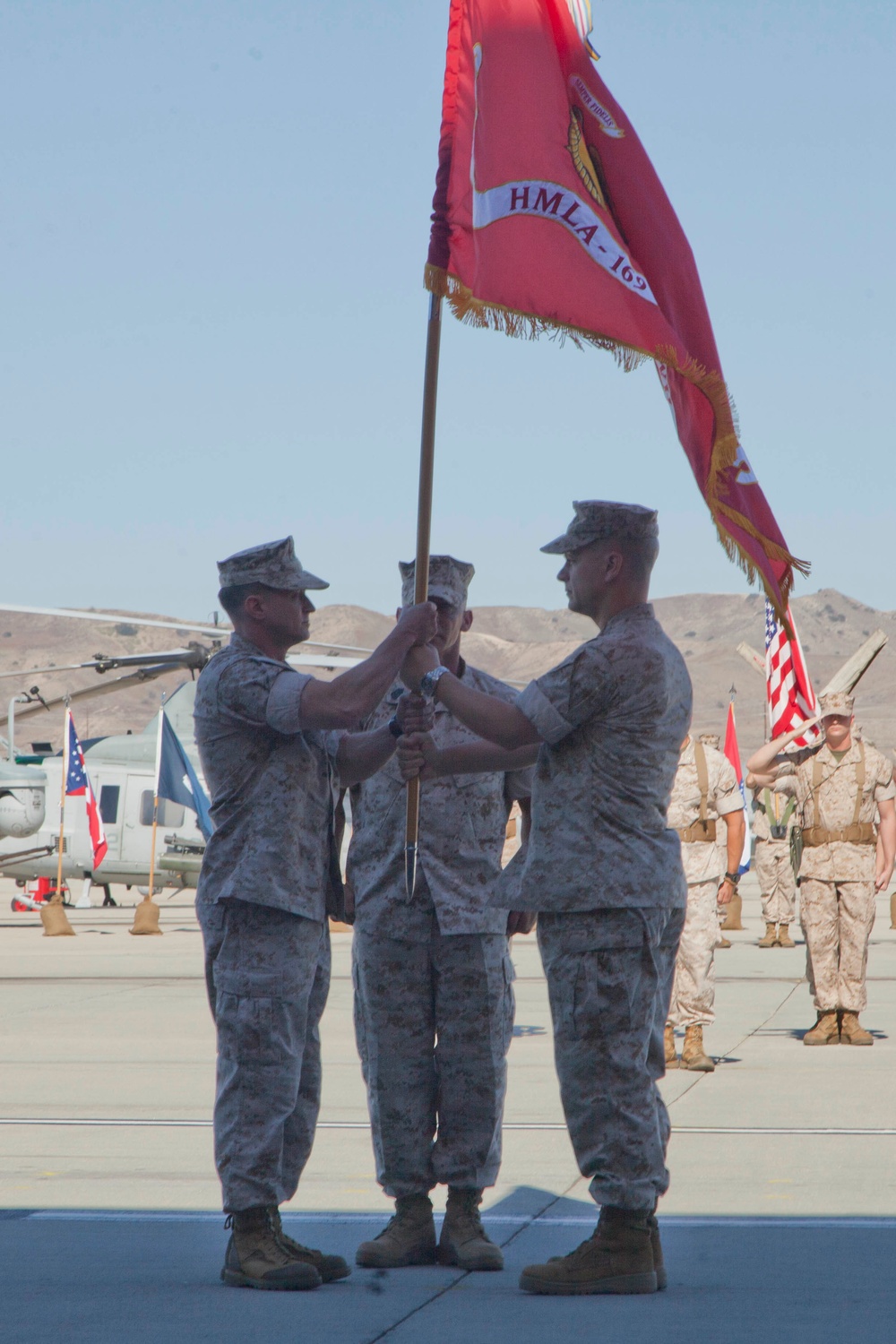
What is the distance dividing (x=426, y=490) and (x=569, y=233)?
2.94 ft

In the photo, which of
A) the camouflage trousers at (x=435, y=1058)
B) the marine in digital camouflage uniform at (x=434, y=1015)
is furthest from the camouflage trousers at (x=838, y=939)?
the camouflage trousers at (x=435, y=1058)

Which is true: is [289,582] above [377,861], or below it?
above

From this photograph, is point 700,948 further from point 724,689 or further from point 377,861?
point 724,689

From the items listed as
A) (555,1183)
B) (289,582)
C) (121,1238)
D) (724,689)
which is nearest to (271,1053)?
(121,1238)

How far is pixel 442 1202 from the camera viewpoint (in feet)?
19.4

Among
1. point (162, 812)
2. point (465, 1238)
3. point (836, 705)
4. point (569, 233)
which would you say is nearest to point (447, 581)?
point (569, 233)

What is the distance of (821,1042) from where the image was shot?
33.4ft

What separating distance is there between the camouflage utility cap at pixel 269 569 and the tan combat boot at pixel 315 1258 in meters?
1.73

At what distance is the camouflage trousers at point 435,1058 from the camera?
484 centimetres

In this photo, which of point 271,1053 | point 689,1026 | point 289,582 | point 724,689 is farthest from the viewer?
point 724,689

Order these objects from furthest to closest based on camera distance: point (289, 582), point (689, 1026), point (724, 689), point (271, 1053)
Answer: point (724, 689)
point (689, 1026)
point (289, 582)
point (271, 1053)

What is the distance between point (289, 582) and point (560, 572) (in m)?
0.79

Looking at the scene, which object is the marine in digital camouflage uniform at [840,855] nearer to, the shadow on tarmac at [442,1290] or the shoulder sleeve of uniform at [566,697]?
the shadow on tarmac at [442,1290]

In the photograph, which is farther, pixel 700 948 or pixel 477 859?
pixel 700 948
